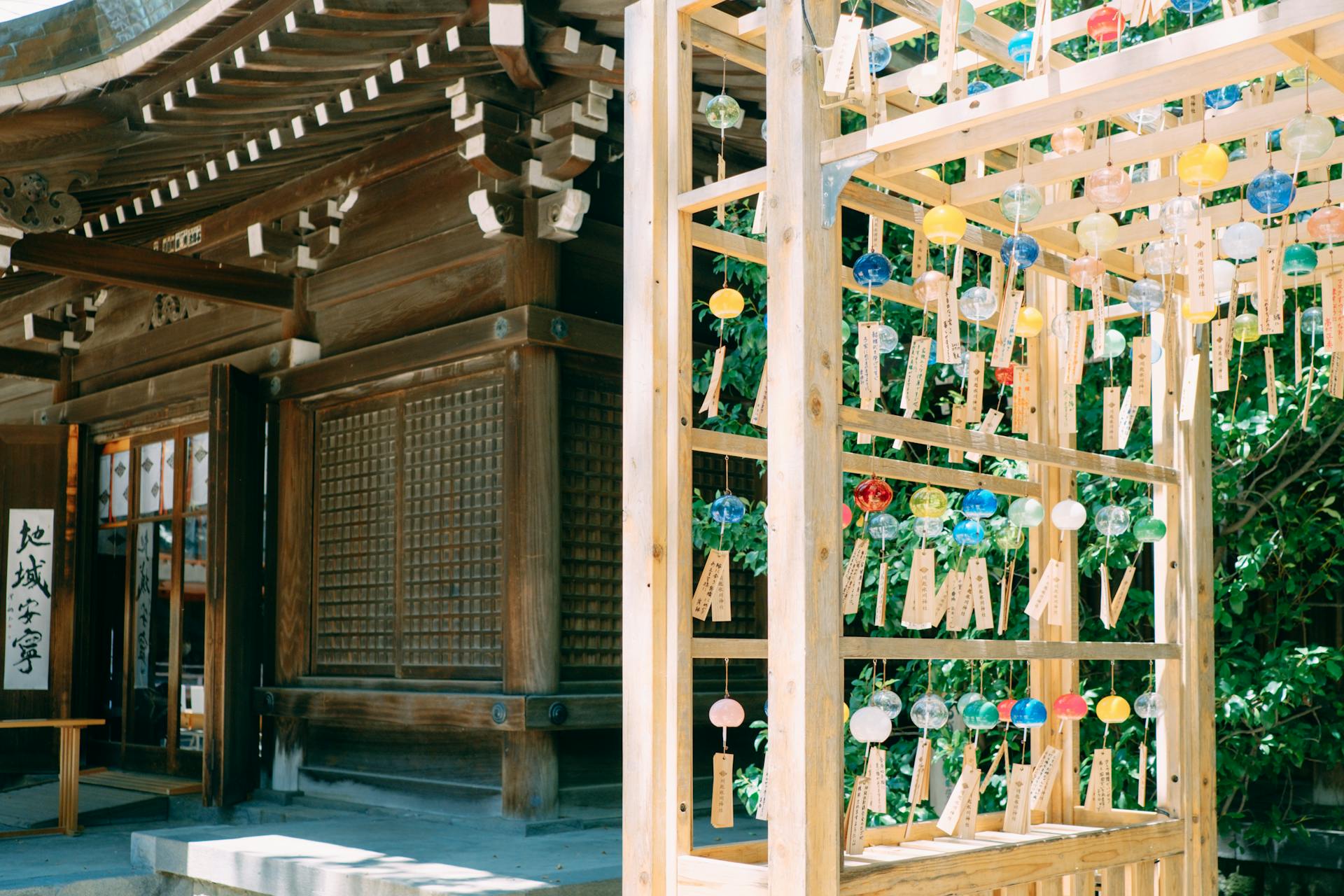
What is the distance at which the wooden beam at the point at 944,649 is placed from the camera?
8.04ft

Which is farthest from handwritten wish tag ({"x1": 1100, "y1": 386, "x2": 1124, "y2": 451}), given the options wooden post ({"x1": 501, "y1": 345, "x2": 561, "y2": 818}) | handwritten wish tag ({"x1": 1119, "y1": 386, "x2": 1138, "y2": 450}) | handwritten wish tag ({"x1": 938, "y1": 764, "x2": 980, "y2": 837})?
wooden post ({"x1": 501, "y1": 345, "x2": 561, "y2": 818})

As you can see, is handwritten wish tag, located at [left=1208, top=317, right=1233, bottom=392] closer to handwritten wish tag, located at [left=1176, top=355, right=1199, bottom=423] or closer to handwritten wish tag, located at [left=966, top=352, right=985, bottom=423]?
handwritten wish tag, located at [left=1176, top=355, right=1199, bottom=423]

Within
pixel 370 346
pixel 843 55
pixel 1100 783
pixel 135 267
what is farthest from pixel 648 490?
pixel 135 267

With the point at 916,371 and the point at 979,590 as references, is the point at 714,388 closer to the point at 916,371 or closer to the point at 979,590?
the point at 916,371

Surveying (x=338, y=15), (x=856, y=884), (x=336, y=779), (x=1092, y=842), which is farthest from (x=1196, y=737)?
(x=336, y=779)

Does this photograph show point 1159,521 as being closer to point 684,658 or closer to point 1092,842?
point 1092,842

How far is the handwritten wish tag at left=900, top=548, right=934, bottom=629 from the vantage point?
9.33ft

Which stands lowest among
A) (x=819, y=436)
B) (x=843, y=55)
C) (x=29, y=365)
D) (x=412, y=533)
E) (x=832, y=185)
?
(x=412, y=533)

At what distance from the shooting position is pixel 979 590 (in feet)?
9.70

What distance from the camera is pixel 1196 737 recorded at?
3.31m

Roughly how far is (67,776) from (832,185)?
592cm

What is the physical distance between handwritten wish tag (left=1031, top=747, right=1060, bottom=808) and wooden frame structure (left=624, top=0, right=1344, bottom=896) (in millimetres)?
113

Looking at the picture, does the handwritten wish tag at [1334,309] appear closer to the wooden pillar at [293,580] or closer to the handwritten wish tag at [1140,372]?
the handwritten wish tag at [1140,372]

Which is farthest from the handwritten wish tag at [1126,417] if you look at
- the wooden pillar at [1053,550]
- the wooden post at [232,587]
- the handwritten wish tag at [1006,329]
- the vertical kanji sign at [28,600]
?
the vertical kanji sign at [28,600]
